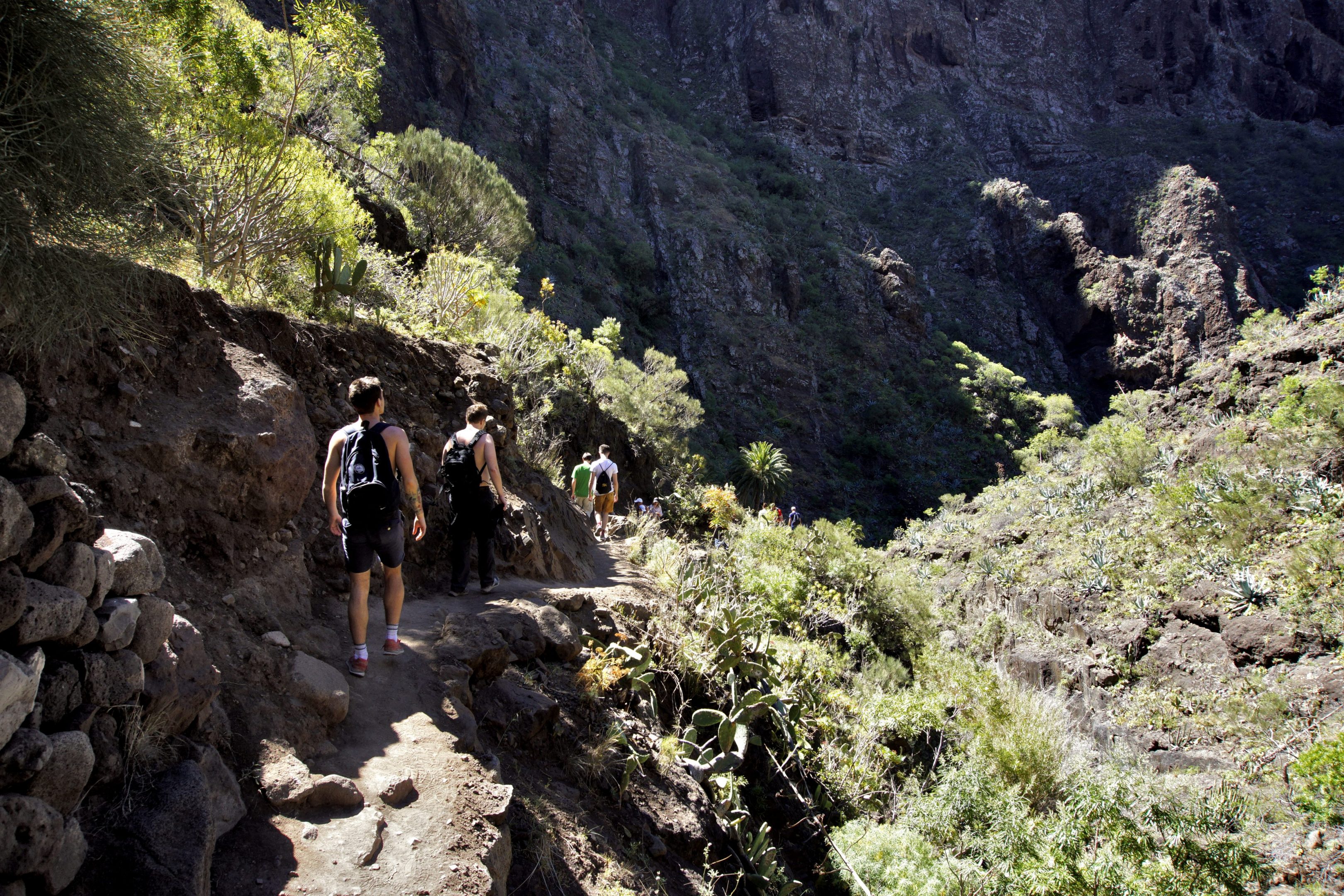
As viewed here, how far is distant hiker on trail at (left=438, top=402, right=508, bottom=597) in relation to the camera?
16.2ft

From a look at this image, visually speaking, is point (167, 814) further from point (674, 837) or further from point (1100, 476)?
point (1100, 476)

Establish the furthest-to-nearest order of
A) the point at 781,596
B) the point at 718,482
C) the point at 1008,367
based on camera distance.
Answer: the point at 1008,367 → the point at 718,482 → the point at 781,596

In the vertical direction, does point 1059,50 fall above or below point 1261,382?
above

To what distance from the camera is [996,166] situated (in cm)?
6450

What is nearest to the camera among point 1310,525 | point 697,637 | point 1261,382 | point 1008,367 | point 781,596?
point 697,637

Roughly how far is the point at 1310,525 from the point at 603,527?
9527 millimetres

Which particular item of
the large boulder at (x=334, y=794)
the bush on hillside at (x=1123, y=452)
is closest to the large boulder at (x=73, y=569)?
the large boulder at (x=334, y=794)

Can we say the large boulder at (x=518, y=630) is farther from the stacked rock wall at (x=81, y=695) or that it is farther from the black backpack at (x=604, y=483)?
the black backpack at (x=604, y=483)

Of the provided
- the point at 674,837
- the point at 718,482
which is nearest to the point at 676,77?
the point at 718,482

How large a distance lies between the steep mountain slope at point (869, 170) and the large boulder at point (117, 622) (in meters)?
32.3

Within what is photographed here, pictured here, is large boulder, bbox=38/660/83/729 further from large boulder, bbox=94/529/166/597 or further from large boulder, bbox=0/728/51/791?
large boulder, bbox=94/529/166/597

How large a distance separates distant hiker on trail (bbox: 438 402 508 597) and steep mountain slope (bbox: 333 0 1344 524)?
1160 inches

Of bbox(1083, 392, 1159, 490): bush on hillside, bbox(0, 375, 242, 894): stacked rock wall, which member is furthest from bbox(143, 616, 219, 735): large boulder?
bbox(1083, 392, 1159, 490): bush on hillside

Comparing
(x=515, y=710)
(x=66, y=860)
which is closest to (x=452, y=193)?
(x=515, y=710)
